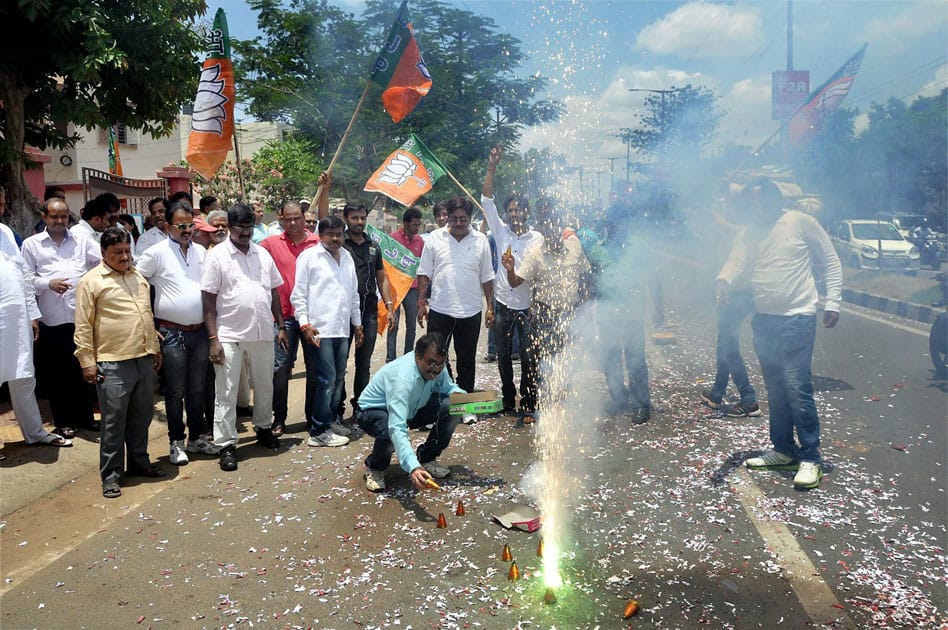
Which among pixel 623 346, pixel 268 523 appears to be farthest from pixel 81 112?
pixel 623 346

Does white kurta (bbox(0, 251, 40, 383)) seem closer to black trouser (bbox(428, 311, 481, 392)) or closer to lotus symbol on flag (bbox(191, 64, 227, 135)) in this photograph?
lotus symbol on flag (bbox(191, 64, 227, 135))

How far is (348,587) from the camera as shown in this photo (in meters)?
3.67

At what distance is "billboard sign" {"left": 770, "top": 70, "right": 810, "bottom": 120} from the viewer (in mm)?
18062

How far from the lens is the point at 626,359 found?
21.5 ft

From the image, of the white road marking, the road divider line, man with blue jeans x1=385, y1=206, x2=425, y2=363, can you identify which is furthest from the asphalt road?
the white road marking

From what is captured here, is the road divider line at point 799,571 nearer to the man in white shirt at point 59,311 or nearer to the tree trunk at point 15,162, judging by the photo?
the man in white shirt at point 59,311

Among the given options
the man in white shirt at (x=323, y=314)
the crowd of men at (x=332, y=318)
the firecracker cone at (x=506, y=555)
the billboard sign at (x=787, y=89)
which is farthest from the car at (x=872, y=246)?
the firecracker cone at (x=506, y=555)

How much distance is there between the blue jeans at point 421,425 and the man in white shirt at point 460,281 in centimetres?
141

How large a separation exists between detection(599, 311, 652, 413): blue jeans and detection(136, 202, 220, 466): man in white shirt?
348 centimetres

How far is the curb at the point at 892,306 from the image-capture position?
12.7 m

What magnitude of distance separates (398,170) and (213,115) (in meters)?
2.20

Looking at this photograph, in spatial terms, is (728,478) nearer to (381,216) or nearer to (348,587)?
(348,587)

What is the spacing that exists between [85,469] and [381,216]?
1919 centimetres

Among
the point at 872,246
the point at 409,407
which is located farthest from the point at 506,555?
the point at 872,246
